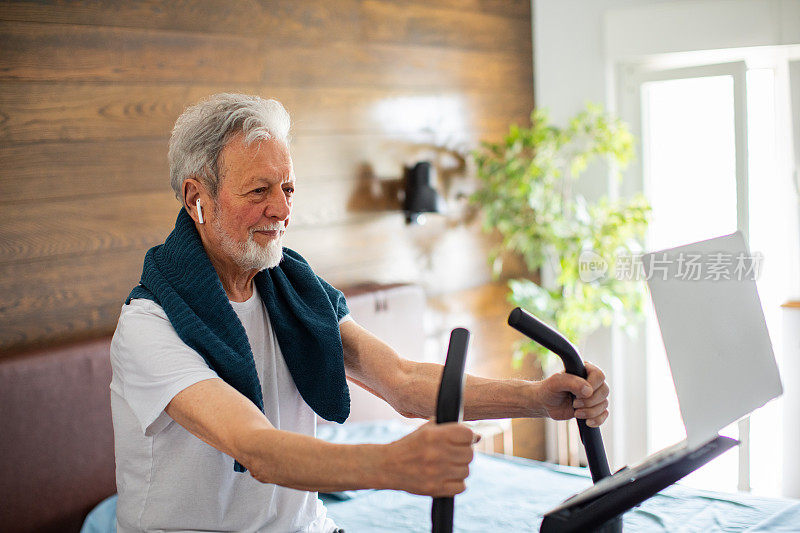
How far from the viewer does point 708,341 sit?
3.68ft

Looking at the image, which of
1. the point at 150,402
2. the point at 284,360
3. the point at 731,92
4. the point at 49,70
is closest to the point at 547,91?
the point at 731,92

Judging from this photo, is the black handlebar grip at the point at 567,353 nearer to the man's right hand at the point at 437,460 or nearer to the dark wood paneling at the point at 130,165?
the man's right hand at the point at 437,460

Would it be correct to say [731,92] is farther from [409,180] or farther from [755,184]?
[409,180]

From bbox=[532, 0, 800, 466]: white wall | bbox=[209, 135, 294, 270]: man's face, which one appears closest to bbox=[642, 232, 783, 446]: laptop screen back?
bbox=[209, 135, 294, 270]: man's face

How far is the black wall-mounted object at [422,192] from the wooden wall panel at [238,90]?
9 cm

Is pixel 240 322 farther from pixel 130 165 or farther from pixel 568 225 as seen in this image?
pixel 568 225

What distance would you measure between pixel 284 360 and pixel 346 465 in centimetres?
61

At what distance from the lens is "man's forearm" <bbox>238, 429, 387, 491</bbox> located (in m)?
0.94

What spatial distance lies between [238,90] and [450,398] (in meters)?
1.97

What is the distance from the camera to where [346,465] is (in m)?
0.96

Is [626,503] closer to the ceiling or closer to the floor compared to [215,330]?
closer to the floor

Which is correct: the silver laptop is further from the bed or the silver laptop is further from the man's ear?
the man's ear

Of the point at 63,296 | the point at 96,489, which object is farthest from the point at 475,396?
the point at 63,296

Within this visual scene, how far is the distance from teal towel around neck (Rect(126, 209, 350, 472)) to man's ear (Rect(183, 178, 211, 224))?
3 cm
